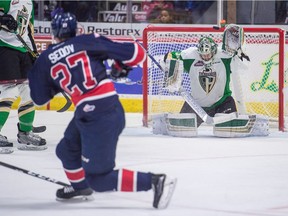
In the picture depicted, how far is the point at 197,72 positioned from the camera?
671 centimetres

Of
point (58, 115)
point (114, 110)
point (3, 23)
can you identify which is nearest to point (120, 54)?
point (114, 110)

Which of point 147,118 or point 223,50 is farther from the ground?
point 223,50

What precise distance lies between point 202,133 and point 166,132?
0.97 ft

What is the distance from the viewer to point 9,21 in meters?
5.79

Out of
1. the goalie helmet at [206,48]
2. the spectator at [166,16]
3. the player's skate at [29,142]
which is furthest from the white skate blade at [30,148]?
the spectator at [166,16]

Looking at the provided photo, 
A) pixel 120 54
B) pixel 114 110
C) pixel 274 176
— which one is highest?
pixel 120 54

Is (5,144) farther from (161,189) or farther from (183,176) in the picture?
(161,189)

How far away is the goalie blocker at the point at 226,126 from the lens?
646 centimetres

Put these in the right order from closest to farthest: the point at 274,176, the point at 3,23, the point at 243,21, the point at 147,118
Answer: the point at 274,176 → the point at 3,23 → the point at 147,118 → the point at 243,21

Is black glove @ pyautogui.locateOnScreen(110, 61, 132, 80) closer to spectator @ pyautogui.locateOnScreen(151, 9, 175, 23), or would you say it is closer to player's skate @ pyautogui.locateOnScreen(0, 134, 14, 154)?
player's skate @ pyautogui.locateOnScreen(0, 134, 14, 154)

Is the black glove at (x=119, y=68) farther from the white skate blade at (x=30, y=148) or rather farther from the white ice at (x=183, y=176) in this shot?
the white skate blade at (x=30, y=148)

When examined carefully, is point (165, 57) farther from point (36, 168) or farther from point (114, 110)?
point (114, 110)

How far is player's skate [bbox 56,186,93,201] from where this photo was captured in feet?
14.0

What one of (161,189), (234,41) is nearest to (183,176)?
(161,189)
